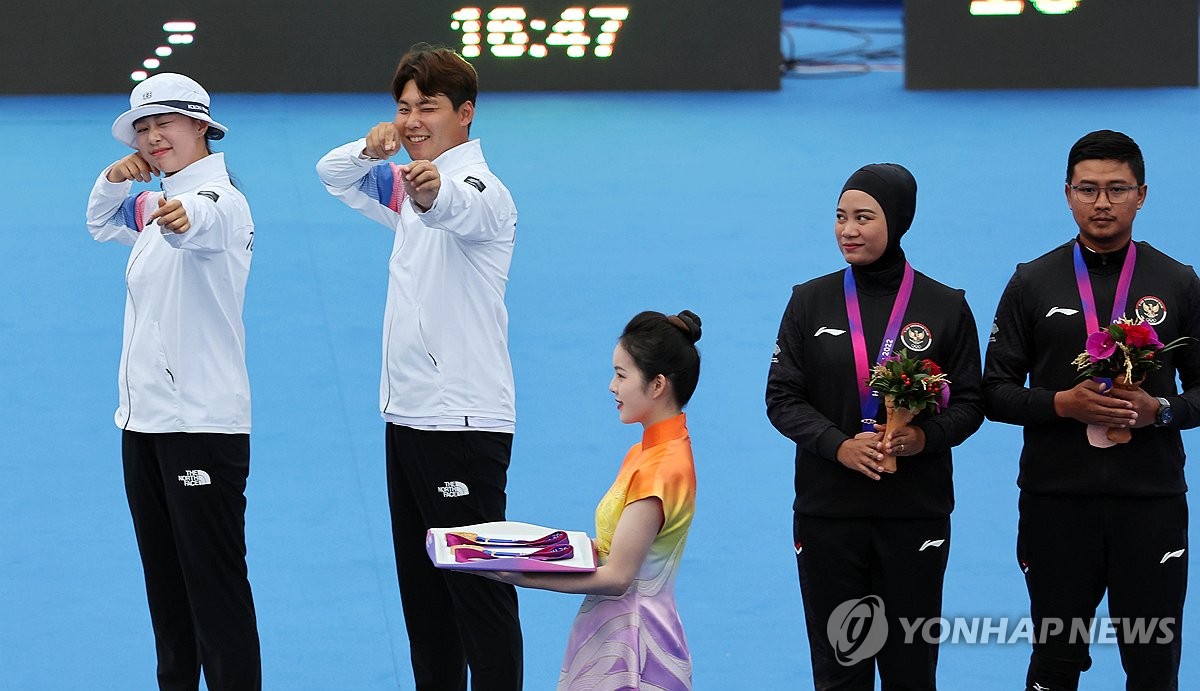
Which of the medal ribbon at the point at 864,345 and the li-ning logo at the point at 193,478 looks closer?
the medal ribbon at the point at 864,345

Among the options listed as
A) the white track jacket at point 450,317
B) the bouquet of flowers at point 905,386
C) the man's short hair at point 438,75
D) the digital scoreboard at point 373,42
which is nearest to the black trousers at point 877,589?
the bouquet of flowers at point 905,386

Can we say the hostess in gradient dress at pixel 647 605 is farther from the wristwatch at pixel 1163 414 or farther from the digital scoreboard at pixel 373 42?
the digital scoreboard at pixel 373 42

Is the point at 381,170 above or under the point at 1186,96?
under

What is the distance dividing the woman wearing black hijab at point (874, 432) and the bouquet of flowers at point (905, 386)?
0.11m

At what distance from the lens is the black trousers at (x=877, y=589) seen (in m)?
3.88

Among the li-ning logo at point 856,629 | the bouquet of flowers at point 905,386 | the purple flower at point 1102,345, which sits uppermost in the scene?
the purple flower at point 1102,345

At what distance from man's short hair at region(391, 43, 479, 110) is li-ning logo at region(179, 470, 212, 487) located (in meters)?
1.12

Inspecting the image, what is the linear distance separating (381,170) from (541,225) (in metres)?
5.43

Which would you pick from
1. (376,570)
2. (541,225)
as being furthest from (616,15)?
(376,570)

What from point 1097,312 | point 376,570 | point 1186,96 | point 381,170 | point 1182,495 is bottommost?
point 376,570

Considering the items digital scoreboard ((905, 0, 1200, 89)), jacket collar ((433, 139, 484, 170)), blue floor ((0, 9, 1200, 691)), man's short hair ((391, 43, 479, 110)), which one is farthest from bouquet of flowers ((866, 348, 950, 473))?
digital scoreboard ((905, 0, 1200, 89))

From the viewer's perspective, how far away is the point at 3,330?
26.2 ft

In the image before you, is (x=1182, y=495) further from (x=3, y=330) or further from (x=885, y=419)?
(x=3, y=330)

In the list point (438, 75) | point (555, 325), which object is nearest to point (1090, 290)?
point (438, 75)
